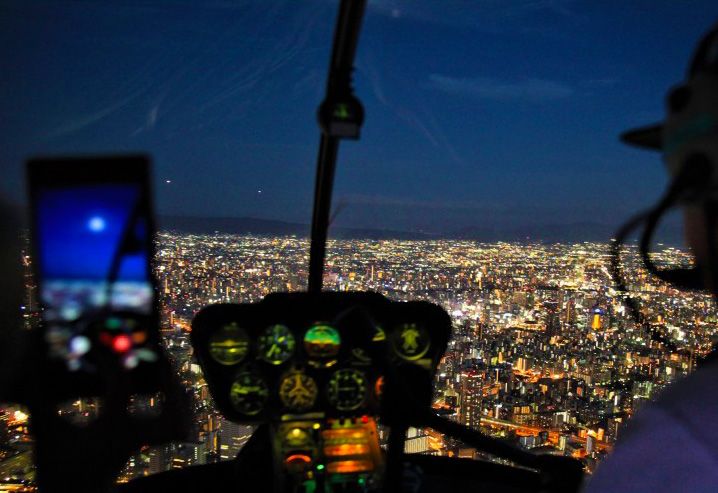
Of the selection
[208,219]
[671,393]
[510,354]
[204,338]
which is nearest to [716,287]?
[671,393]

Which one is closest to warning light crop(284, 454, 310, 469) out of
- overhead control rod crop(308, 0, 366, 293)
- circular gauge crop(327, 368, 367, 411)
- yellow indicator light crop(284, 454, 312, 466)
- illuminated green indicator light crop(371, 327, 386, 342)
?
yellow indicator light crop(284, 454, 312, 466)

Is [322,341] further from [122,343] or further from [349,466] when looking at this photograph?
[122,343]

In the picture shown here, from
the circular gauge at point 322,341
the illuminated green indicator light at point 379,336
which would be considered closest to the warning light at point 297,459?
the circular gauge at point 322,341

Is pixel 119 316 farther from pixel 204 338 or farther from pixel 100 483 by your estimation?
pixel 204 338

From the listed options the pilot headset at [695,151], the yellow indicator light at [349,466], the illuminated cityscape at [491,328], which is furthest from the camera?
the illuminated cityscape at [491,328]

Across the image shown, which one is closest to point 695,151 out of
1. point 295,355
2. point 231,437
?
point 295,355

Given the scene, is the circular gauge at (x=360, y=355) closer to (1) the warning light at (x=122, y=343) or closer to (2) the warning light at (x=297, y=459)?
(2) the warning light at (x=297, y=459)

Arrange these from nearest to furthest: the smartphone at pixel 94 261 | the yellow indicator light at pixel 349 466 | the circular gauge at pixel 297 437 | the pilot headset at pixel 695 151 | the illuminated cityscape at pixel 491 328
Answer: the pilot headset at pixel 695 151 < the smartphone at pixel 94 261 < the yellow indicator light at pixel 349 466 < the circular gauge at pixel 297 437 < the illuminated cityscape at pixel 491 328
